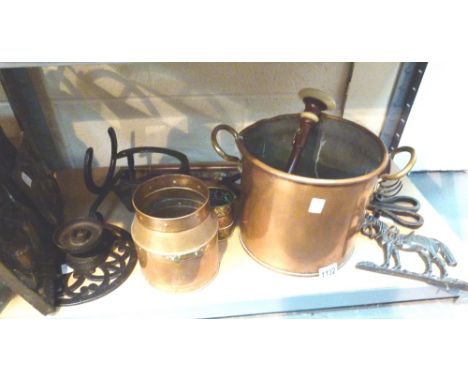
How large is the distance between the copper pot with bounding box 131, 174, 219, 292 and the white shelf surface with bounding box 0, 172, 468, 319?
0.09 feet

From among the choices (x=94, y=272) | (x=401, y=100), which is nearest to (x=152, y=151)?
(x=94, y=272)

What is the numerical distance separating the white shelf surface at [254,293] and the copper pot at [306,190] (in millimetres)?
25

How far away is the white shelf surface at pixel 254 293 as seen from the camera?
A: 20.6 inches

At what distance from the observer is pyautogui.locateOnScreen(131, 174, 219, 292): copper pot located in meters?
0.47

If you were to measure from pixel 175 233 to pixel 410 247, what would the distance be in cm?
43

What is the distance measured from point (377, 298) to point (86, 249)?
50 cm

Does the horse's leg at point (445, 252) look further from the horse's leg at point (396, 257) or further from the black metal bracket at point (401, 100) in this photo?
the black metal bracket at point (401, 100)

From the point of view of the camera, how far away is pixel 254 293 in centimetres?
55

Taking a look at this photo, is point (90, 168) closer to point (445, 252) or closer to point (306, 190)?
point (306, 190)

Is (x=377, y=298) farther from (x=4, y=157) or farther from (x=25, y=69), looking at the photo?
(x=25, y=69)

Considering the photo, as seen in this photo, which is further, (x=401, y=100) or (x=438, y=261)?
(x=401, y=100)
